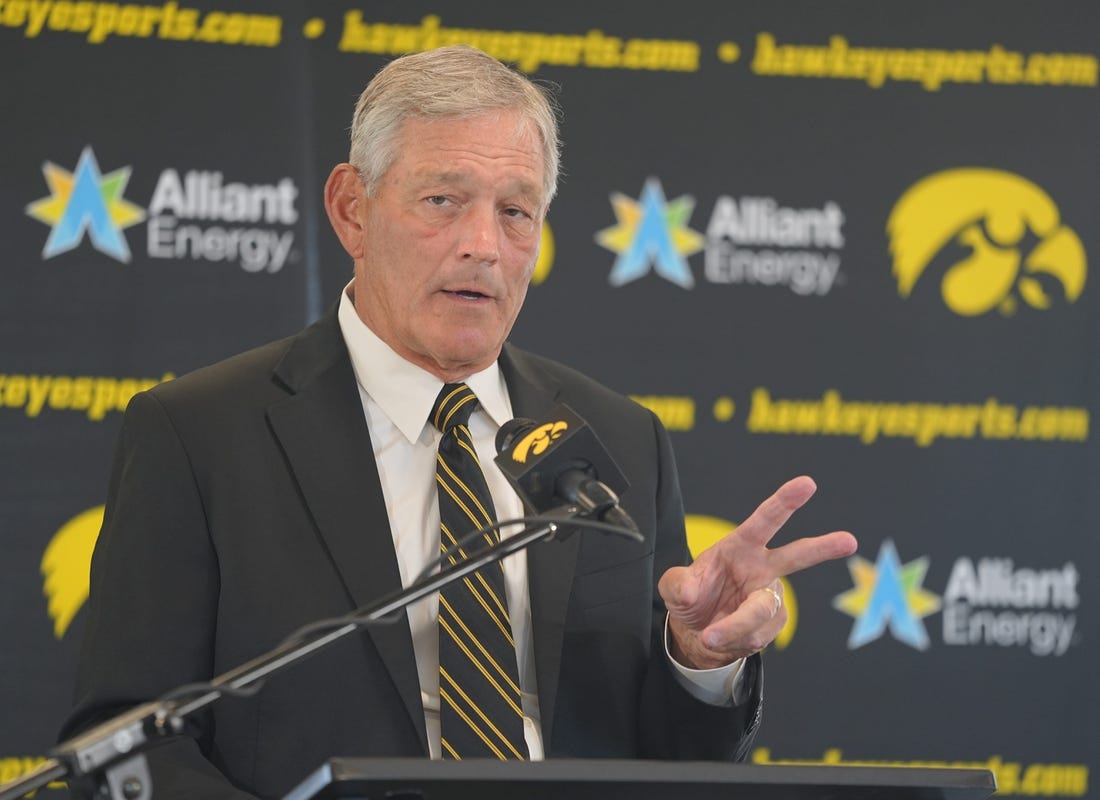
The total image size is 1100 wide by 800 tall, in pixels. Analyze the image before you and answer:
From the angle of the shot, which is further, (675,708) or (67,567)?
(67,567)

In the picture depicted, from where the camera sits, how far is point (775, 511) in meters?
1.76

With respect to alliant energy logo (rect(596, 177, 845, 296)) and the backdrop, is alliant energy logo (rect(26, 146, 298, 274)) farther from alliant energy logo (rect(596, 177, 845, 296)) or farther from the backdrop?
alliant energy logo (rect(596, 177, 845, 296))

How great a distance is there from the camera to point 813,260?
3.54m

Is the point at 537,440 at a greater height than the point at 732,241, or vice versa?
the point at 732,241

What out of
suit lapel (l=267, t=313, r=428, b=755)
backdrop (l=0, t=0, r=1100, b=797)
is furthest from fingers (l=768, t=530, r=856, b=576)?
backdrop (l=0, t=0, r=1100, b=797)

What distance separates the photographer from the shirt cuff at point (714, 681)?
1.98 metres

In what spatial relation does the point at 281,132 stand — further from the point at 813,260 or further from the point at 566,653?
the point at 566,653

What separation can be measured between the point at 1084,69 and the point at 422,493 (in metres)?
2.43

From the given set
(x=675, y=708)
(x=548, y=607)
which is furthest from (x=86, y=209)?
(x=675, y=708)

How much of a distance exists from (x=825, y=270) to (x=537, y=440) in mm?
2116

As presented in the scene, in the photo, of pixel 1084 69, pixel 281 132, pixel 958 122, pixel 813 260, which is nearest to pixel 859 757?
pixel 813 260

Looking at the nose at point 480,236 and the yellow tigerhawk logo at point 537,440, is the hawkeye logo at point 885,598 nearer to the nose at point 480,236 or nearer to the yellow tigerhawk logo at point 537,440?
the nose at point 480,236

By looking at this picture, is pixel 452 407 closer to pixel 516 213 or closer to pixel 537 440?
pixel 516 213

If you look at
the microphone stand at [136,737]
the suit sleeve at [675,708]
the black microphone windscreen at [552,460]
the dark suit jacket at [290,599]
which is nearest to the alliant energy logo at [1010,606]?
the suit sleeve at [675,708]
